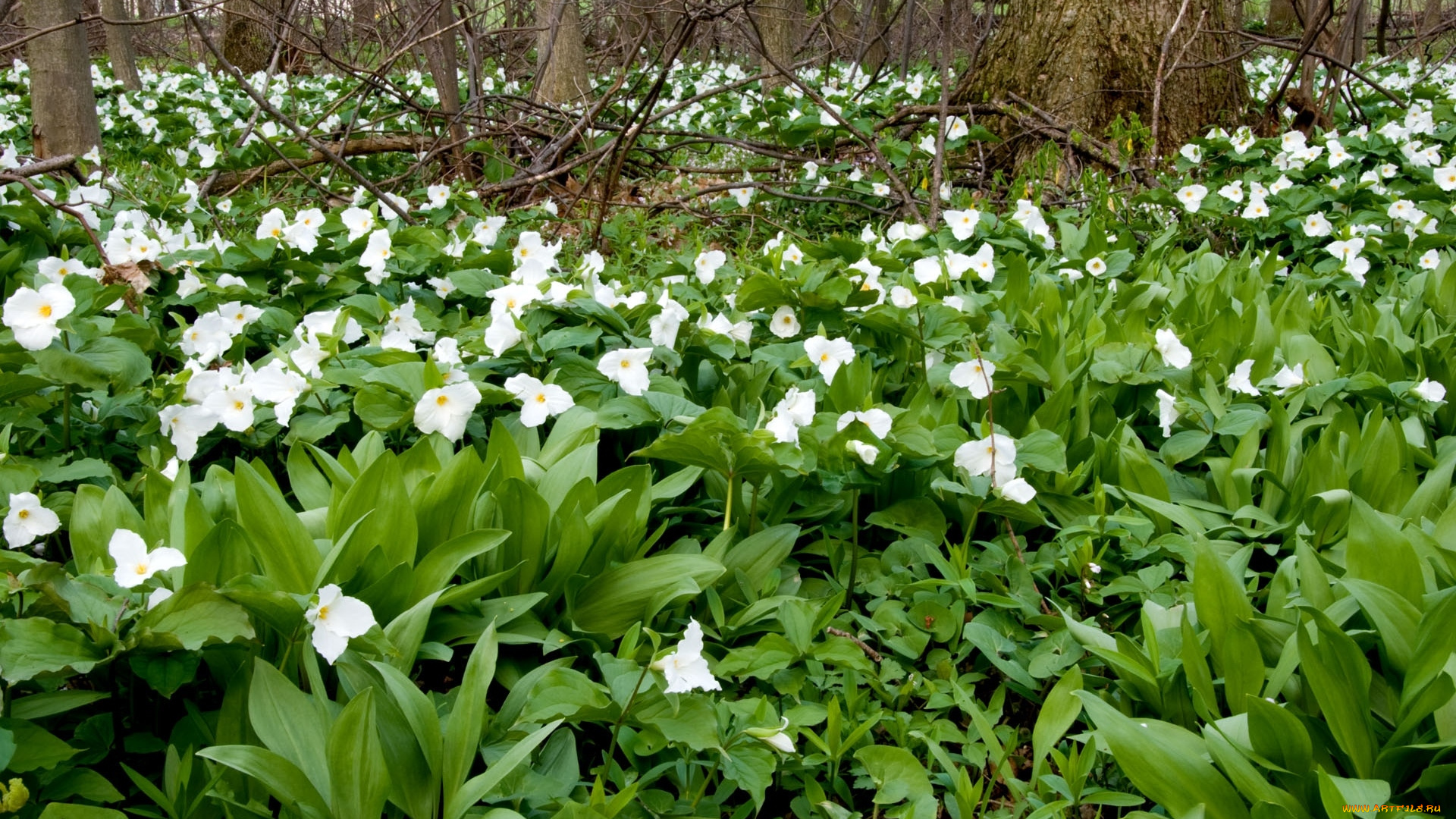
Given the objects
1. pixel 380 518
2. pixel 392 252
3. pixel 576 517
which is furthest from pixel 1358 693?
pixel 392 252

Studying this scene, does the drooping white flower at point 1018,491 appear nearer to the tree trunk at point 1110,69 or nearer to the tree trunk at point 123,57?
the tree trunk at point 1110,69

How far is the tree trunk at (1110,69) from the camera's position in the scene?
5.07m

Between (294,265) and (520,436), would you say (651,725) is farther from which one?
(294,265)

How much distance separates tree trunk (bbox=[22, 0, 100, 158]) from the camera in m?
4.65

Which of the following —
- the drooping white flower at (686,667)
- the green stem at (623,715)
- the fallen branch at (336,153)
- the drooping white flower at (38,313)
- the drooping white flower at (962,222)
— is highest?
the fallen branch at (336,153)

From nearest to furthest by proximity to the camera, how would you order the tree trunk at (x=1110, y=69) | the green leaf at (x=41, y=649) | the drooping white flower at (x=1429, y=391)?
the green leaf at (x=41, y=649), the drooping white flower at (x=1429, y=391), the tree trunk at (x=1110, y=69)

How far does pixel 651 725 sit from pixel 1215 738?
0.78 metres

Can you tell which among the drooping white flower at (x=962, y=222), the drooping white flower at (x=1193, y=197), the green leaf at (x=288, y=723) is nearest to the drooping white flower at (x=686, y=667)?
the green leaf at (x=288, y=723)

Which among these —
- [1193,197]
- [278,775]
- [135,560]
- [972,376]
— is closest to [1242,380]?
[972,376]

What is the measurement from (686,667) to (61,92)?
480 cm

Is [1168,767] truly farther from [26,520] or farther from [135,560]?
[26,520]

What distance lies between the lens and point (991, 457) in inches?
79.4

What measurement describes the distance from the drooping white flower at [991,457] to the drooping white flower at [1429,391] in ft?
3.33

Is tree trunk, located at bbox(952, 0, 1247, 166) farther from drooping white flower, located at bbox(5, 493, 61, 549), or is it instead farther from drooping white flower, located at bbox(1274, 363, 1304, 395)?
drooping white flower, located at bbox(5, 493, 61, 549)
